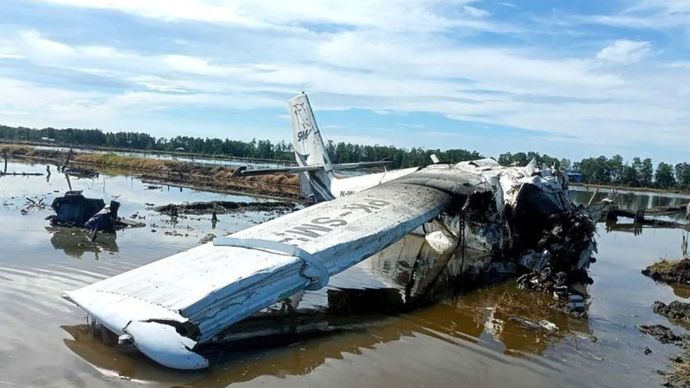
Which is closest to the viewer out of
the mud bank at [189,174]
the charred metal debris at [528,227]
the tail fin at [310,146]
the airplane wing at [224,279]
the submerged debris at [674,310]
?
the airplane wing at [224,279]

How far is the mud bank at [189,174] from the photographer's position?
147 ft

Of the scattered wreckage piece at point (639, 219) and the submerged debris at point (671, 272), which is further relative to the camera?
the scattered wreckage piece at point (639, 219)

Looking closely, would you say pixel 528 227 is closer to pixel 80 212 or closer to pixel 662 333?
pixel 662 333

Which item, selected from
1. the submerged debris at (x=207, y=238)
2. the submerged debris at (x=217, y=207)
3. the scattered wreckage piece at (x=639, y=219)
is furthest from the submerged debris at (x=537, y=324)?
the scattered wreckage piece at (x=639, y=219)

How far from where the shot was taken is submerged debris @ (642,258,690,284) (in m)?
17.0

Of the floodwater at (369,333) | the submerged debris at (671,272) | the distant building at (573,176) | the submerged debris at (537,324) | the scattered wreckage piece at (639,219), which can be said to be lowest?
the floodwater at (369,333)

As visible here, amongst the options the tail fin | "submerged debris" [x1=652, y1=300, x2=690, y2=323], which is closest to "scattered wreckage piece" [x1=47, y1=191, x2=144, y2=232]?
the tail fin

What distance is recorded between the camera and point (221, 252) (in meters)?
9.60

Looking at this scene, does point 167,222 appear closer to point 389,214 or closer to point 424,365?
point 389,214

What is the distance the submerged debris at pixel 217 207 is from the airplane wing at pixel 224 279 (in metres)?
14.4

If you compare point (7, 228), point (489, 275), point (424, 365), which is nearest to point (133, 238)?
point (7, 228)

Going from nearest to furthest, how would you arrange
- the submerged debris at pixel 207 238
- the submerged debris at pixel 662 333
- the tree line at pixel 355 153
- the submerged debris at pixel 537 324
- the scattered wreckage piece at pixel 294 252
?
1. the scattered wreckage piece at pixel 294 252
2. the submerged debris at pixel 662 333
3. the submerged debris at pixel 537 324
4. the submerged debris at pixel 207 238
5. the tree line at pixel 355 153

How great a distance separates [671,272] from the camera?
1730 centimetres

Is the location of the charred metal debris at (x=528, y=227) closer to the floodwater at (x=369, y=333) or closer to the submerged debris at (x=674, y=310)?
the floodwater at (x=369, y=333)
